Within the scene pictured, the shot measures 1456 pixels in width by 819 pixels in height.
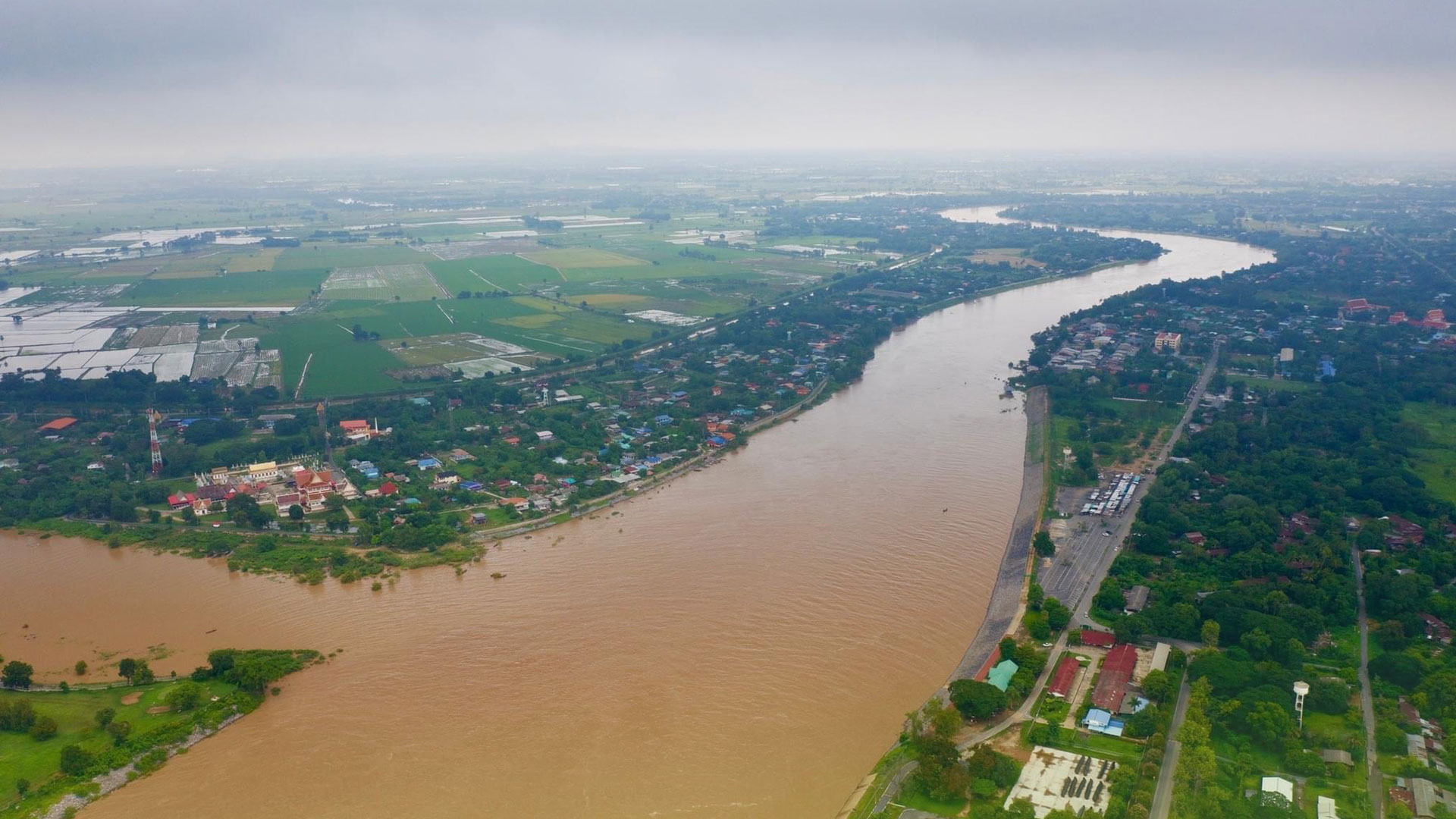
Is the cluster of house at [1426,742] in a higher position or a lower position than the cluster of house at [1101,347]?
lower

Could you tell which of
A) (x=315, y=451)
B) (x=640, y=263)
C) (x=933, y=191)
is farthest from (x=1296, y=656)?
(x=933, y=191)

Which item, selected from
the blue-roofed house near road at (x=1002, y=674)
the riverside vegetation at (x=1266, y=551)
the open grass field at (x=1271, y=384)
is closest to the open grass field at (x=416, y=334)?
the riverside vegetation at (x=1266, y=551)

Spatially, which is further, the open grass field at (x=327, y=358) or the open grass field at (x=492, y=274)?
the open grass field at (x=492, y=274)

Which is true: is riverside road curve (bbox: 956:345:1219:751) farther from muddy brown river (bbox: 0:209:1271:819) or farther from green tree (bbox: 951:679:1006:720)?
muddy brown river (bbox: 0:209:1271:819)

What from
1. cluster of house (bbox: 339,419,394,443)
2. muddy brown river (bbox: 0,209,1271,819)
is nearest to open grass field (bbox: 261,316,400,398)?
cluster of house (bbox: 339,419,394,443)

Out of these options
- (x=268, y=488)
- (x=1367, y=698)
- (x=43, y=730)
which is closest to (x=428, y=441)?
(x=268, y=488)

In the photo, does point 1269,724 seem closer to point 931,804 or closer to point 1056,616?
point 1056,616

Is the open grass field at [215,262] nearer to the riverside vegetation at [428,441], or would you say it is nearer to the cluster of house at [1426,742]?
the riverside vegetation at [428,441]
